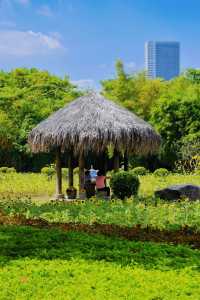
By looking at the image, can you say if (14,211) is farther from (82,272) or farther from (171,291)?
(171,291)

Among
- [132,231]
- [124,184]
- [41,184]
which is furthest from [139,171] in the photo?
[132,231]

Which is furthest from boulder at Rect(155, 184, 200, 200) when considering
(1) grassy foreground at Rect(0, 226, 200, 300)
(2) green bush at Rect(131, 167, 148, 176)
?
(2) green bush at Rect(131, 167, 148, 176)

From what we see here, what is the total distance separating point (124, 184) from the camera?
18.3m

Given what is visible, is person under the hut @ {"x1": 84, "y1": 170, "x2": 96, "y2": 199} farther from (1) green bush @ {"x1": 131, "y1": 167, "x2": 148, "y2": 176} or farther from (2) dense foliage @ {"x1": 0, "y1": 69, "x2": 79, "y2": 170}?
(2) dense foliage @ {"x1": 0, "y1": 69, "x2": 79, "y2": 170}

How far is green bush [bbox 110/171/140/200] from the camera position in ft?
59.7

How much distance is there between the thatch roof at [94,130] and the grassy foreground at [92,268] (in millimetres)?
9693

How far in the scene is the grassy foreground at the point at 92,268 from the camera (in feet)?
21.2

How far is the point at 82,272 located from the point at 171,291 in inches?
44.1

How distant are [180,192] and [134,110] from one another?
83.2 feet

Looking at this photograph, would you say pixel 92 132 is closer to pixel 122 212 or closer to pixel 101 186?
pixel 101 186

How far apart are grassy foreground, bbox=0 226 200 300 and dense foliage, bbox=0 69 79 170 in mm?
26935

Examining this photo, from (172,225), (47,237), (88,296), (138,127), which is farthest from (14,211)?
(88,296)

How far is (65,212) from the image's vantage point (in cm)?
1364

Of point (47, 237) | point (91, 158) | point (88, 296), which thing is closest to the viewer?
point (88, 296)
